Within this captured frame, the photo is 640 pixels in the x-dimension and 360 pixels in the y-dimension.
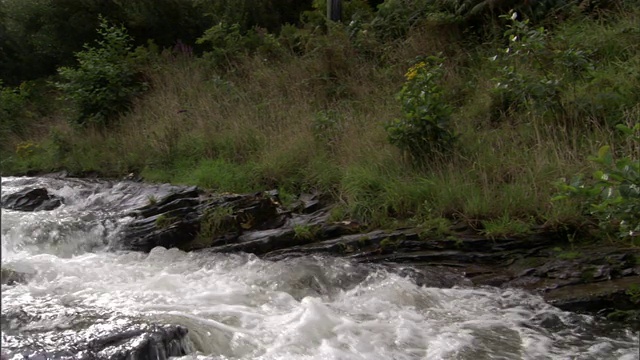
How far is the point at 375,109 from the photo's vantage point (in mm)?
8523

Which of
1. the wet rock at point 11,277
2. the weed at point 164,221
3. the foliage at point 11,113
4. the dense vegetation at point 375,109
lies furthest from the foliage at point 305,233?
the foliage at point 11,113

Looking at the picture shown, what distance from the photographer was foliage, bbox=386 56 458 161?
256 inches

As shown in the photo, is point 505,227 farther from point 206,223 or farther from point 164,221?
point 164,221

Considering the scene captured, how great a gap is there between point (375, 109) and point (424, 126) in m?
2.09

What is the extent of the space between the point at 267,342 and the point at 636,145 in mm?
3798

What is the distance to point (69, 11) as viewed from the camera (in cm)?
1587

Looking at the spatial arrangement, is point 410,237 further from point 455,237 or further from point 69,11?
point 69,11

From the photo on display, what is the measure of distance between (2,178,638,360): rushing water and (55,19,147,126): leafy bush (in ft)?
17.1

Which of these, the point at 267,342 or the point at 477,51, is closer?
the point at 267,342

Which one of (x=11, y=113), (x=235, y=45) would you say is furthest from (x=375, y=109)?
(x=11, y=113)

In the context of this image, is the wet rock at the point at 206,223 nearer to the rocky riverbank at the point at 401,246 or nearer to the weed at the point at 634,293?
the rocky riverbank at the point at 401,246

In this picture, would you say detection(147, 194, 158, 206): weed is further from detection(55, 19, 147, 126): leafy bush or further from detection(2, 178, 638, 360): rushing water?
detection(55, 19, 147, 126): leafy bush

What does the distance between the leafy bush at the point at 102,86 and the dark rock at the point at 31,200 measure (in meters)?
2.94

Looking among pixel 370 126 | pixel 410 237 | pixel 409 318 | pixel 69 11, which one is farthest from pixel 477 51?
pixel 69 11
